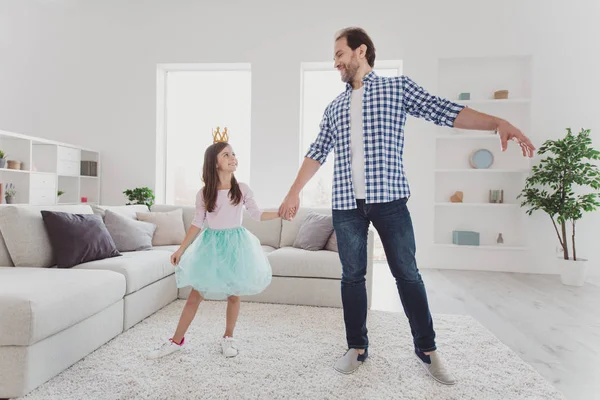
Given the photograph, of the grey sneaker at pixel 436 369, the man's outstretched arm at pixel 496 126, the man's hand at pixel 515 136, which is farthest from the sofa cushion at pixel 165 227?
the man's hand at pixel 515 136

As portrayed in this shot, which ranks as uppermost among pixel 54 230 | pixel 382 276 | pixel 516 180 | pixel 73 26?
pixel 73 26

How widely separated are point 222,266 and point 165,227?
1.67 meters

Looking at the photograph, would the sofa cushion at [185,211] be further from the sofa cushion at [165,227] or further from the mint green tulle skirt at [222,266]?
the mint green tulle skirt at [222,266]

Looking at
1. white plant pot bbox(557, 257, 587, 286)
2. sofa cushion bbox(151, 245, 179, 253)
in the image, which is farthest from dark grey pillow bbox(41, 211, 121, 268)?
white plant pot bbox(557, 257, 587, 286)

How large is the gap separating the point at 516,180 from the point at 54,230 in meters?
4.90

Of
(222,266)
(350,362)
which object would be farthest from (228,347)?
(350,362)

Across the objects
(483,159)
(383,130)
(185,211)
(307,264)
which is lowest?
(307,264)

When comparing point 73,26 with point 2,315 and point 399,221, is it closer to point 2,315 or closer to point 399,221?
point 2,315

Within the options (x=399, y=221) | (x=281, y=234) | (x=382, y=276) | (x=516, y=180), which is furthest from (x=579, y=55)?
(x=399, y=221)

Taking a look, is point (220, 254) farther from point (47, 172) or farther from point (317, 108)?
point (47, 172)

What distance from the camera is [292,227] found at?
11.8ft

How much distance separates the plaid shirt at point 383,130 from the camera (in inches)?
68.2

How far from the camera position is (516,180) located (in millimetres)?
4832

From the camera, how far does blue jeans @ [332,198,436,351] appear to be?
175cm
